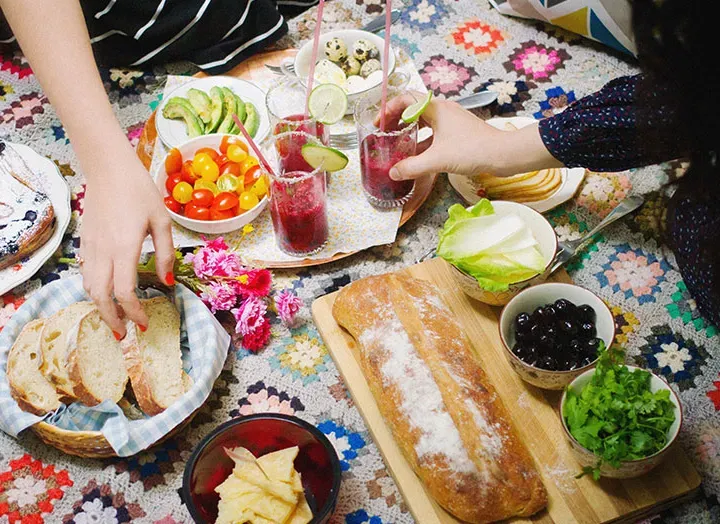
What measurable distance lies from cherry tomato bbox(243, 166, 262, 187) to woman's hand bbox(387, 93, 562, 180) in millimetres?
304

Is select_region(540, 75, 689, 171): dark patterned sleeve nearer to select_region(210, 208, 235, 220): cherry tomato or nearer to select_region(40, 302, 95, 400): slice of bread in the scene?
select_region(210, 208, 235, 220): cherry tomato

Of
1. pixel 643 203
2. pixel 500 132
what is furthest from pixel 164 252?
pixel 643 203

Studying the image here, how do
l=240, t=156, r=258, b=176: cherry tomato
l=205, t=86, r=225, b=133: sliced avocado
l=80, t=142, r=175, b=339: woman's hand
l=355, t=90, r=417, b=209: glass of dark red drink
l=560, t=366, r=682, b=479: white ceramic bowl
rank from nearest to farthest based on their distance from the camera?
l=560, t=366, r=682, b=479: white ceramic bowl < l=80, t=142, r=175, b=339: woman's hand < l=355, t=90, r=417, b=209: glass of dark red drink < l=240, t=156, r=258, b=176: cherry tomato < l=205, t=86, r=225, b=133: sliced avocado

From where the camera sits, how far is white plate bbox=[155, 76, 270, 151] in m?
1.81

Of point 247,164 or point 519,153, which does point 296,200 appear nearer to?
point 247,164

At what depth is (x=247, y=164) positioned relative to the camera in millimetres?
1729

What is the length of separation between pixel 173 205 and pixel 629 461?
1040 millimetres

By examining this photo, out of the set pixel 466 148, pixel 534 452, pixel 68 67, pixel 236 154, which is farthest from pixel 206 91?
pixel 534 452

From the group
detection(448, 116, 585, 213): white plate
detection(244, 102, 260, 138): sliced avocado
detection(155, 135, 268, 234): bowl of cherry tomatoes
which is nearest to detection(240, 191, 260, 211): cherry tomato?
detection(155, 135, 268, 234): bowl of cherry tomatoes

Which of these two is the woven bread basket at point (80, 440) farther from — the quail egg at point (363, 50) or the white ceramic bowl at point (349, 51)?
the quail egg at point (363, 50)

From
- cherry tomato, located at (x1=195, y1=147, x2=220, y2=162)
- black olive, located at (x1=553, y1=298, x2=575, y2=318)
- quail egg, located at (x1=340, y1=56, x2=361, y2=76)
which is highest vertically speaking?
quail egg, located at (x1=340, y1=56, x2=361, y2=76)

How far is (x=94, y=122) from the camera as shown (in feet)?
4.59

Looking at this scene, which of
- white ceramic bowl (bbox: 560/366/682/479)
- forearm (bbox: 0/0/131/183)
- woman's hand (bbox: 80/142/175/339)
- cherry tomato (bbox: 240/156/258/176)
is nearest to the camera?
white ceramic bowl (bbox: 560/366/682/479)

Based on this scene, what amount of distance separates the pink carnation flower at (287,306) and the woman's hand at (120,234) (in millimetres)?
234
